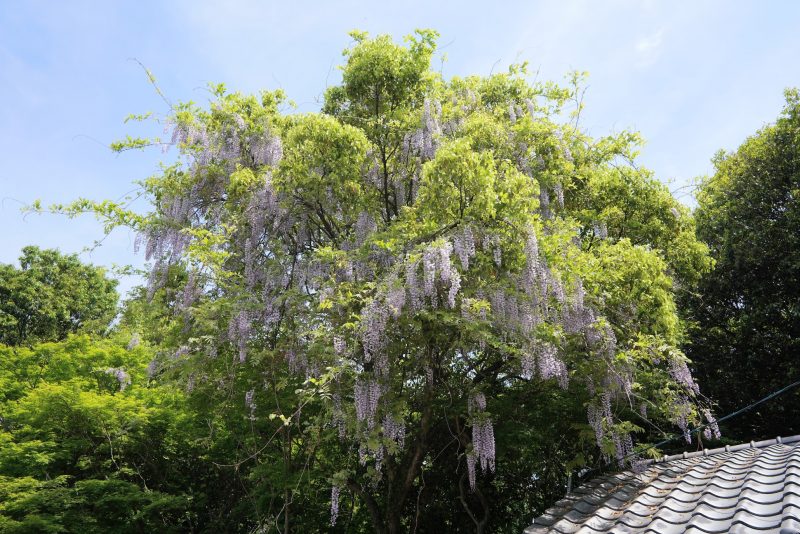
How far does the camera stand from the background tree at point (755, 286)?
13.0 m

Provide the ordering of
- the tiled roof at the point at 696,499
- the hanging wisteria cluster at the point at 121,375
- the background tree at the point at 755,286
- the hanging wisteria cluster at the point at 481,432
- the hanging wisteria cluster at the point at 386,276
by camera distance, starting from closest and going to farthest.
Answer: the tiled roof at the point at 696,499, the hanging wisteria cluster at the point at 386,276, the hanging wisteria cluster at the point at 481,432, the hanging wisteria cluster at the point at 121,375, the background tree at the point at 755,286

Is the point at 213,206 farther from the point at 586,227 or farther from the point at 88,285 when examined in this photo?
the point at 88,285

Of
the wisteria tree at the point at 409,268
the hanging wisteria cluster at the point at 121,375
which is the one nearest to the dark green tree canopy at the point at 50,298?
the hanging wisteria cluster at the point at 121,375

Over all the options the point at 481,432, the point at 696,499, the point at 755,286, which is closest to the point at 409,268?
the point at 481,432

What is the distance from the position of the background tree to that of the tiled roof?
835 cm

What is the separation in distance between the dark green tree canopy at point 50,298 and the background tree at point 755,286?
2059 centimetres

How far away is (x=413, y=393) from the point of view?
295 inches

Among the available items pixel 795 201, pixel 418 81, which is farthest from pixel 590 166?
pixel 795 201

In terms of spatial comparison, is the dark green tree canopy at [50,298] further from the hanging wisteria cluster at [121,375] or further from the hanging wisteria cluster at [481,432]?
the hanging wisteria cluster at [481,432]

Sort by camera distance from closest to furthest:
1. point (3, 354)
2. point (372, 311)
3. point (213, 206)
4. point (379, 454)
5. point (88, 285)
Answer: point (372, 311), point (379, 454), point (213, 206), point (3, 354), point (88, 285)

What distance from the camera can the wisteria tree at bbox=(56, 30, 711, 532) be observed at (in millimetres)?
6152

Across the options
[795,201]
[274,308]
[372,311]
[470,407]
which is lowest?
[470,407]

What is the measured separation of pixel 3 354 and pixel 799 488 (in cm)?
1519

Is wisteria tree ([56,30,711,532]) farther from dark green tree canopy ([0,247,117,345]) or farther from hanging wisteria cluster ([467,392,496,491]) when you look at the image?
dark green tree canopy ([0,247,117,345])
